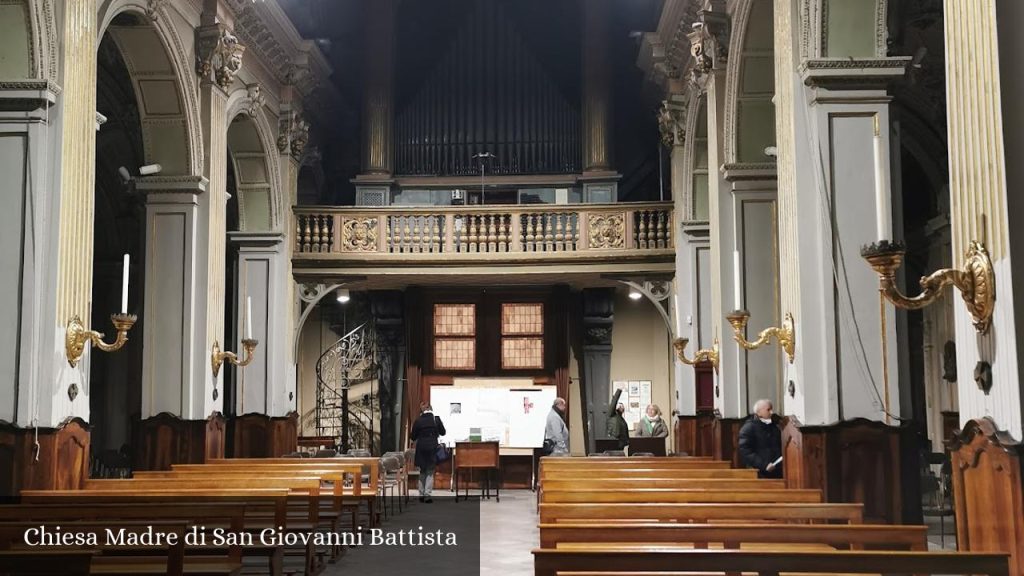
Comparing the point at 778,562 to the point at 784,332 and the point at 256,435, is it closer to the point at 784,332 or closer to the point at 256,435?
the point at 784,332

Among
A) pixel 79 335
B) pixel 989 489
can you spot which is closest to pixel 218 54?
pixel 79 335

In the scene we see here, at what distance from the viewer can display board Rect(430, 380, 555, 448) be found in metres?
19.9

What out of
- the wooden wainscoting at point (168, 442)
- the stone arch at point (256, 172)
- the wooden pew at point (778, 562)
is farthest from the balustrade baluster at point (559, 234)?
the wooden pew at point (778, 562)

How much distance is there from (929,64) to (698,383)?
5.74 meters

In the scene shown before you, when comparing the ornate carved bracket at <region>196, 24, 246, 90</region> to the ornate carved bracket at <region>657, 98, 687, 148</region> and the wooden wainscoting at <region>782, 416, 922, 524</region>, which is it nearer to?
the ornate carved bracket at <region>657, 98, 687, 148</region>

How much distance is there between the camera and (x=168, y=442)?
13000 mm

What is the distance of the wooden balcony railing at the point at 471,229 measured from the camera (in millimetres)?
18578

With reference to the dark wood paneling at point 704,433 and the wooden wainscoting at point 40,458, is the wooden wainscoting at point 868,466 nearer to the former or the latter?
the wooden wainscoting at point 40,458

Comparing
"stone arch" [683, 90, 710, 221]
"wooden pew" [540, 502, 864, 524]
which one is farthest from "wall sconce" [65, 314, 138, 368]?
"stone arch" [683, 90, 710, 221]

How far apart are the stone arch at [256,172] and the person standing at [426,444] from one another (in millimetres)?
4031

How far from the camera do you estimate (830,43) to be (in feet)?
30.3

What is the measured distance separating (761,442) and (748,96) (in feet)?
14.5

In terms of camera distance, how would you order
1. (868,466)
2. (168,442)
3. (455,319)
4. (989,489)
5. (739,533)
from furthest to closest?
(455,319) < (168,442) < (868,466) < (739,533) < (989,489)

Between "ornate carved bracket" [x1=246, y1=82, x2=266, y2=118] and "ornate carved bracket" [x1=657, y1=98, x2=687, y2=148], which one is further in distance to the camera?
"ornate carved bracket" [x1=657, y1=98, x2=687, y2=148]
